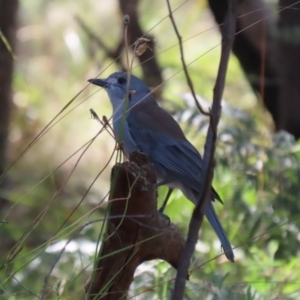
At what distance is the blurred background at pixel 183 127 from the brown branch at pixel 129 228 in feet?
0.31

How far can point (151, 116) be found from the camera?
3.70 metres

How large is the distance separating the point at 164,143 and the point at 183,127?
Answer: 620mm

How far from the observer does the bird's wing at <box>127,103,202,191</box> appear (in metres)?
3.41

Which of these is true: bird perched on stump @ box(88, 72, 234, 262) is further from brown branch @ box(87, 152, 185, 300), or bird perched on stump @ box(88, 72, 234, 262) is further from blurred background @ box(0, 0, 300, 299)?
brown branch @ box(87, 152, 185, 300)

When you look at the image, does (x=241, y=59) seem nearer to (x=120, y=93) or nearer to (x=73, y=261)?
(x=120, y=93)

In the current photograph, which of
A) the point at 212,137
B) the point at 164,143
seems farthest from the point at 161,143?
the point at 212,137

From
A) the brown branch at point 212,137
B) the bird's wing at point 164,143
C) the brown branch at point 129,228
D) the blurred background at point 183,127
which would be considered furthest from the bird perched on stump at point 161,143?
the brown branch at point 212,137

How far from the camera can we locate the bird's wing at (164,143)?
11.2ft

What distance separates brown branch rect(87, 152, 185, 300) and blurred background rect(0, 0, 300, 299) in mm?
95

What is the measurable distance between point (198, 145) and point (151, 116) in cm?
78

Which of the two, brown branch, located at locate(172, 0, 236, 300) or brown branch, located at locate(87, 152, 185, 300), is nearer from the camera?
brown branch, located at locate(172, 0, 236, 300)

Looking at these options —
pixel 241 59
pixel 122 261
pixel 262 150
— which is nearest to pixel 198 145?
pixel 262 150

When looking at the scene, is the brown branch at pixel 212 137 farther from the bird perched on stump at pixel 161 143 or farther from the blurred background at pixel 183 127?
Answer: the bird perched on stump at pixel 161 143


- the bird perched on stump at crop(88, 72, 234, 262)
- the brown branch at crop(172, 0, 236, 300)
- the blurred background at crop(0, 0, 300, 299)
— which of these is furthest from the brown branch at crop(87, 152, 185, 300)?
the bird perched on stump at crop(88, 72, 234, 262)
